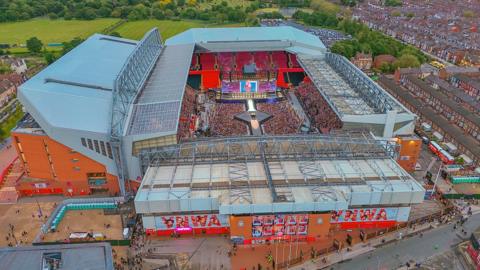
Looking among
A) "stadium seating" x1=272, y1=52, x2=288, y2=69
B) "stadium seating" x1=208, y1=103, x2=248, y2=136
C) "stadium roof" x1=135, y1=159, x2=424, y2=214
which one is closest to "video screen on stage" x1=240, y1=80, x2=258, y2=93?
"stadium seating" x1=208, y1=103, x2=248, y2=136

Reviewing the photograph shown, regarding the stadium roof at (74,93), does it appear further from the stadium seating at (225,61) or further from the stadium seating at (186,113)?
the stadium seating at (225,61)

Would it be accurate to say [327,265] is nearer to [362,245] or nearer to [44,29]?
[362,245]

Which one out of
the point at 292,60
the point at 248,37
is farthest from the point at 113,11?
the point at 292,60

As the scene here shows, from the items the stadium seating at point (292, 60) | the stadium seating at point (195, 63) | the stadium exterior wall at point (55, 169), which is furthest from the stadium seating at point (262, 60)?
the stadium exterior wall at point (55, 169)

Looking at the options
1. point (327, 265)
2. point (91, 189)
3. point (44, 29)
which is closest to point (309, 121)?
point (327, 265)

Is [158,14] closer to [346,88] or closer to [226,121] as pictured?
[226,121]

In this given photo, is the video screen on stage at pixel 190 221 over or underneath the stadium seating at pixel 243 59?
underneath
